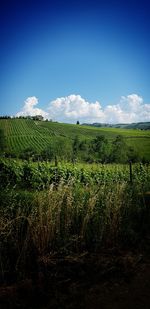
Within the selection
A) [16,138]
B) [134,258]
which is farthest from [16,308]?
[16,138]

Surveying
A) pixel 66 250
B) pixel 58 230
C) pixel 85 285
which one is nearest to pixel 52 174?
pixel 58 230

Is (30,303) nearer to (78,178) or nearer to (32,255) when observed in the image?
(32,255)

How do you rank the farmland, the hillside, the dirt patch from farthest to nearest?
the hillside < the farmland < the dirt patch

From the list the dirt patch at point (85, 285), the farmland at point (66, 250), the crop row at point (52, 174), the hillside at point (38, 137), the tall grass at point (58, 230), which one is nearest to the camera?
the dirt patch at point (85, 285)

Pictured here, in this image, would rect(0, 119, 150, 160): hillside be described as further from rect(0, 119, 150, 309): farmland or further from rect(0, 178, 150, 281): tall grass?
rect(0, 119, 150, 309): farmland

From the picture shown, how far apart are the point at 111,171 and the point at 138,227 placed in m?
12.4

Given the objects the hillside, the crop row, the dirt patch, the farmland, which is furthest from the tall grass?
the hillside

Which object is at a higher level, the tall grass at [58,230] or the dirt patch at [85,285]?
the tall grass at [58,230]

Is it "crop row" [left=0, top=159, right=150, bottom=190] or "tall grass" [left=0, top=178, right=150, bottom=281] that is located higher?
"tall grass" [left=0, top=178, right=150, bottom=281]

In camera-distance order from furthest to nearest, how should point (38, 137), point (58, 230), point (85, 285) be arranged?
point (38, 137)
point (58, 230)
point (85, 285)

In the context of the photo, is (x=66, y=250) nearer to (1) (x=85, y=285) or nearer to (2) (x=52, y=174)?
(1) (x=85, y=285)

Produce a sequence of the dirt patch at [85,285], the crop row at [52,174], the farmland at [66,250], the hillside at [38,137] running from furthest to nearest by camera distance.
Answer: the hillside at [38,137], the crop row at [52,174], the farmland at [66,250], the dirt patch at [85,285]

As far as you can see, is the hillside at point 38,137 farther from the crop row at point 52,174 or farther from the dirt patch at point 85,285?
the dirt patch at point 85,285

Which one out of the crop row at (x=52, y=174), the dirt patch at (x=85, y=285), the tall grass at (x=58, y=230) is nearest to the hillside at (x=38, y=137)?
the crop row at (x=52, y=174)
